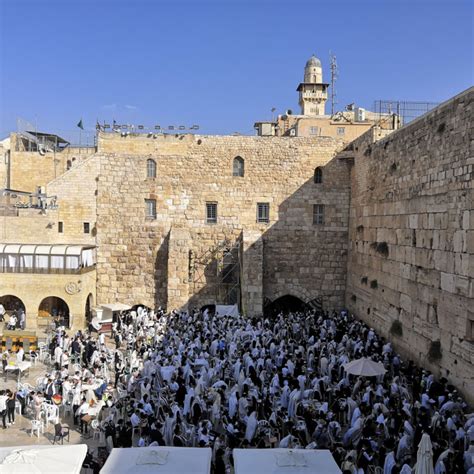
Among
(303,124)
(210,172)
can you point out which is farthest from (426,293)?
(303,124)

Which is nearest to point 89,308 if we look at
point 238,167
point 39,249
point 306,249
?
point 39,249

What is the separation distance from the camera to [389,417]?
9.55 m

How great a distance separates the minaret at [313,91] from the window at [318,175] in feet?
86.6

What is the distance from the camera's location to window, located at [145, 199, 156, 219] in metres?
22.0

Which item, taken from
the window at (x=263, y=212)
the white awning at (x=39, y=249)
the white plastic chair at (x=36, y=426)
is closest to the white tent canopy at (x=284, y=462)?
the white plastic chair at (x=36, y=426)

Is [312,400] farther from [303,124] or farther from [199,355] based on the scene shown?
[303,124]

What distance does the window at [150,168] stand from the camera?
2192cm

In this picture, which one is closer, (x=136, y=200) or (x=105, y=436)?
(x=105, y=436)

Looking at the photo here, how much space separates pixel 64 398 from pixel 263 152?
13.3 m

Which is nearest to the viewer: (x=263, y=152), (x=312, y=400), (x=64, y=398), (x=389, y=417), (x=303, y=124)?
(x=389, y=417)

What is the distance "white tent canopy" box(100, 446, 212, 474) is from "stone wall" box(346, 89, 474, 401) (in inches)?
243

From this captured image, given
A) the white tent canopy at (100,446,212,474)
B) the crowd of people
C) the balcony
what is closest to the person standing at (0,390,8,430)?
the crowd of people

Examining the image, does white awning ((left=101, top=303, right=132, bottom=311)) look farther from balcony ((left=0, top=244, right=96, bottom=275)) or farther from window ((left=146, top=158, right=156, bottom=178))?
window ((left=146, top=158, right=156, bottom=178))

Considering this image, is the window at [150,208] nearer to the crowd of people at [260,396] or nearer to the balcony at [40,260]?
the balcony at [40,260]
